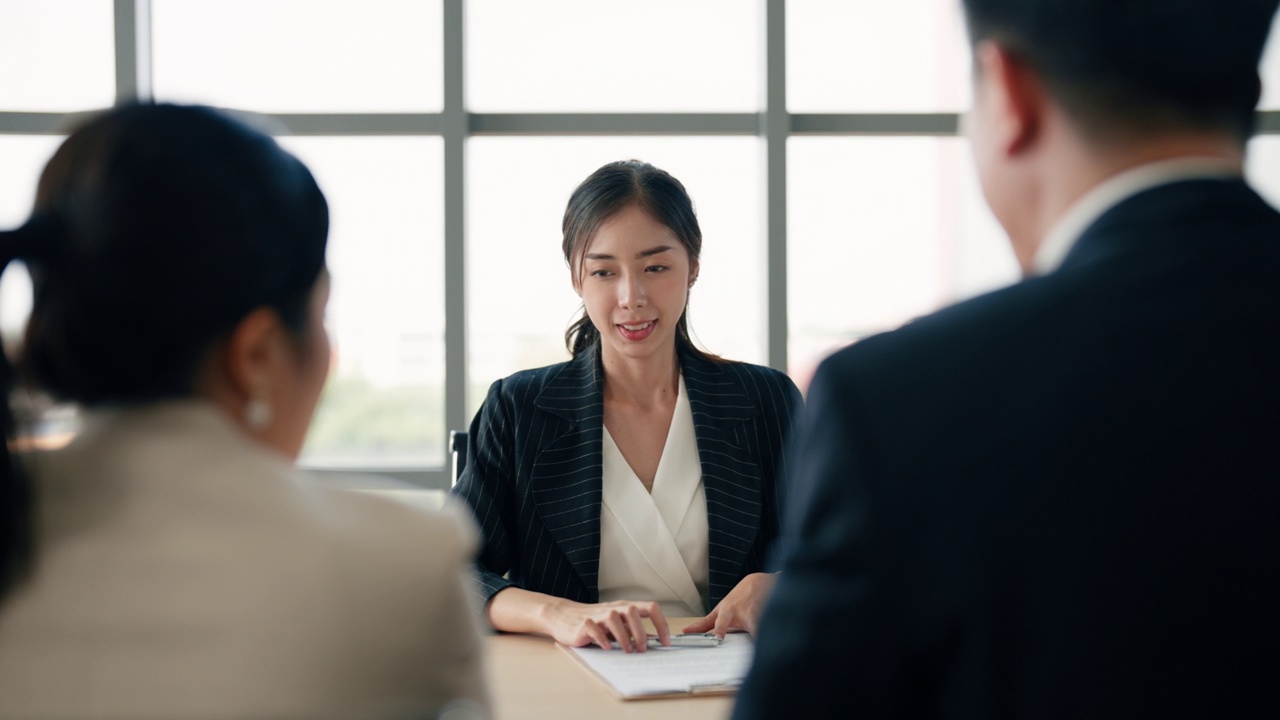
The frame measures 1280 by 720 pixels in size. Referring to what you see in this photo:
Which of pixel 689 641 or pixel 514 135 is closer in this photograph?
pixel 689 641

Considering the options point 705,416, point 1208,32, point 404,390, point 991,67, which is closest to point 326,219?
point 991,67

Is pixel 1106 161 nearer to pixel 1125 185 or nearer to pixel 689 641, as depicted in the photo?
pixel 1125 185

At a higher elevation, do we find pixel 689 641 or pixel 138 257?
pixel 138 257

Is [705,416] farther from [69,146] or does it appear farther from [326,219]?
[69,146]

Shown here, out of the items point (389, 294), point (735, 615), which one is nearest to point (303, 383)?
point (735, 615)

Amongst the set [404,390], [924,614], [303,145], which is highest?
[303,145]

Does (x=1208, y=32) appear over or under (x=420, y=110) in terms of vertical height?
under

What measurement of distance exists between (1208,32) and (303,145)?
386 cm

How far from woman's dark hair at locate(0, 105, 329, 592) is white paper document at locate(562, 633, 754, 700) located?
86 cm

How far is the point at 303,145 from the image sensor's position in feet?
13.3

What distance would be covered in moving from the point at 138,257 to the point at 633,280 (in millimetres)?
1552

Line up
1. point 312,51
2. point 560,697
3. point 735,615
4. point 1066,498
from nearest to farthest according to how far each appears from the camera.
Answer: point 1066,498 < point 560,697 < point 735,615 < point 312,51

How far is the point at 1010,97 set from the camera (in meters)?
0.70

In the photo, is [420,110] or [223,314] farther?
[420,110]
